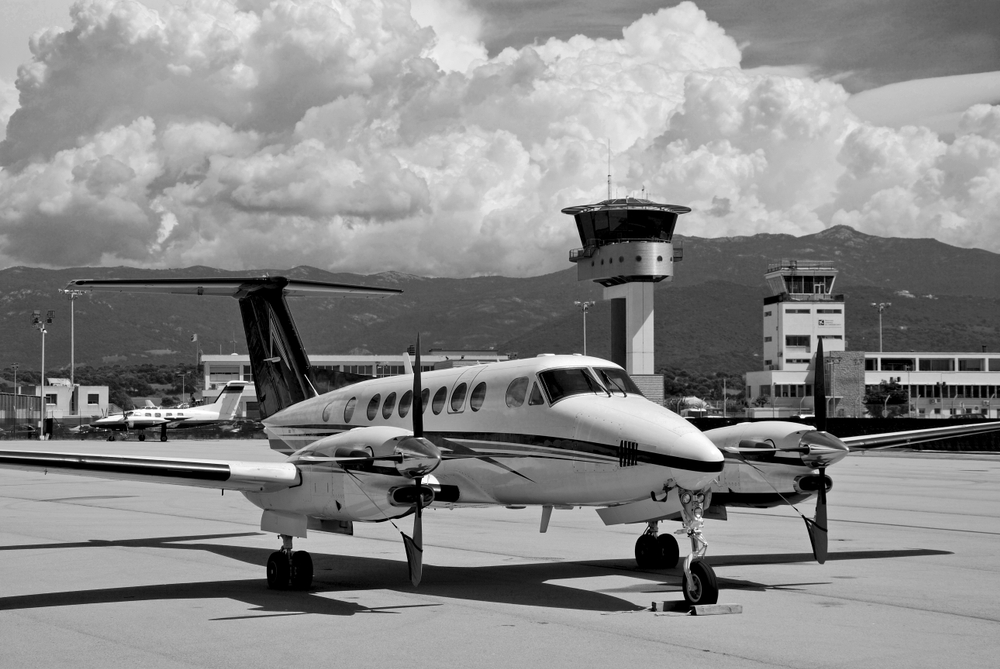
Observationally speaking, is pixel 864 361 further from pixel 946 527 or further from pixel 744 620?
pixel 744 620

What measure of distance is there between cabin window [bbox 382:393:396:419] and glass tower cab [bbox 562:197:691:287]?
259 ft

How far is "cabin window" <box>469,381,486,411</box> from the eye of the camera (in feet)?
48.9

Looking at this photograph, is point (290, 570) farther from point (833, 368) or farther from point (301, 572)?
point (833, 368)

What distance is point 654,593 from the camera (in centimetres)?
1316

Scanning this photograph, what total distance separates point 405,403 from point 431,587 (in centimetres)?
338

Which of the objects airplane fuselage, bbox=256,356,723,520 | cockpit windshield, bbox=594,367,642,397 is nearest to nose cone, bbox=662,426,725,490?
airplane fuselage, bbox=256,356,723,520

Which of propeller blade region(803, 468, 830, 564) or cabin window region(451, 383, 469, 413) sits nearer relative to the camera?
propeller blade region(803, 468, 830, 564)

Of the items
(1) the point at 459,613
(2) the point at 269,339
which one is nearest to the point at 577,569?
(1) the point at 459,613

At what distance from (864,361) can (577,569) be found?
137882 millimetres

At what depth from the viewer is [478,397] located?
15.0m

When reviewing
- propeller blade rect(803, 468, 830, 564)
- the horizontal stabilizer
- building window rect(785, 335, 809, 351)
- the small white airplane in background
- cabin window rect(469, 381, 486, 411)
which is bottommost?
the small white airplane in background

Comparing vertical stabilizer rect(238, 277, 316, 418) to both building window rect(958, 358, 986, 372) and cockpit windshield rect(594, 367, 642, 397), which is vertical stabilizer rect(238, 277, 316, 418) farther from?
building window rect(958, 358, 986, 372)

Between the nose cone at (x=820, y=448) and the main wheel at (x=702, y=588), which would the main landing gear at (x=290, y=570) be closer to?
the main wheel at (x=702, y=588)

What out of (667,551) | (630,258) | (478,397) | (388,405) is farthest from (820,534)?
(630,258)
